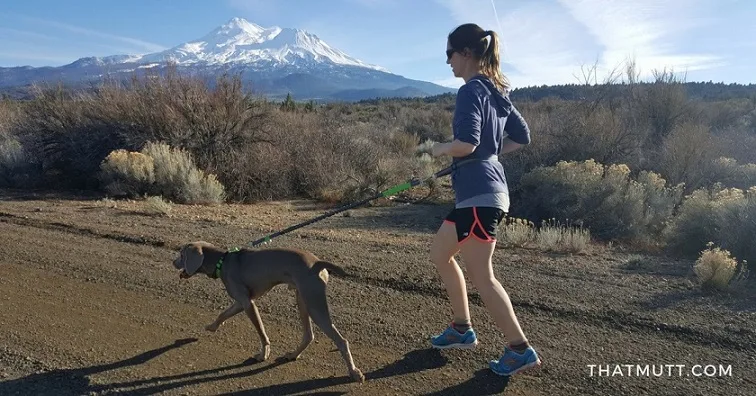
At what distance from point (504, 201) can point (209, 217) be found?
7943 mm

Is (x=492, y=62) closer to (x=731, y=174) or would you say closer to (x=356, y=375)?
(x=356, y=375)

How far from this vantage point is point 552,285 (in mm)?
6293

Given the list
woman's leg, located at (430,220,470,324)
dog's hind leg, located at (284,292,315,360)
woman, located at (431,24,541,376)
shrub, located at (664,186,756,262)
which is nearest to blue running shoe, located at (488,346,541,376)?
woman, located at (431,24,541,376)

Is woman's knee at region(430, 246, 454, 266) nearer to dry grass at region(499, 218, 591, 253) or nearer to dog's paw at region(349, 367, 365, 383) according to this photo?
dog's paw at region(349, 367, 365, 383)

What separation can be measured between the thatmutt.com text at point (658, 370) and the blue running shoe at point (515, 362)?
0.50m

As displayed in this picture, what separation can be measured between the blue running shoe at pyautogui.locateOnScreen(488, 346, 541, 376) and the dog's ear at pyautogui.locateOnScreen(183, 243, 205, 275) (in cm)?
232

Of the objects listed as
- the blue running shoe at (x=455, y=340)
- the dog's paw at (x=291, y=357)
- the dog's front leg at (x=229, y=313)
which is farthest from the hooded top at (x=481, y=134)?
the dog's front leg at (x=229, y=313)

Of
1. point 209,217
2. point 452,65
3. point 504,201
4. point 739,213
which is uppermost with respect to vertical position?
point 452,65

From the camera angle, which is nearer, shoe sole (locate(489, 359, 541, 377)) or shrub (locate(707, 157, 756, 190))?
shoe sole (locate(489, 359, 541, 377))

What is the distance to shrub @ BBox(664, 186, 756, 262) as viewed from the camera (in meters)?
8.25

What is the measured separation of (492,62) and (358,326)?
250cm

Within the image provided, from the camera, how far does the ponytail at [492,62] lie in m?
3.87

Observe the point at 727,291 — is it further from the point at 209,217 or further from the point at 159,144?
the point at 159,144

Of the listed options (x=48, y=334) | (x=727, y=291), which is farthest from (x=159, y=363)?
(x=727, y=291)
